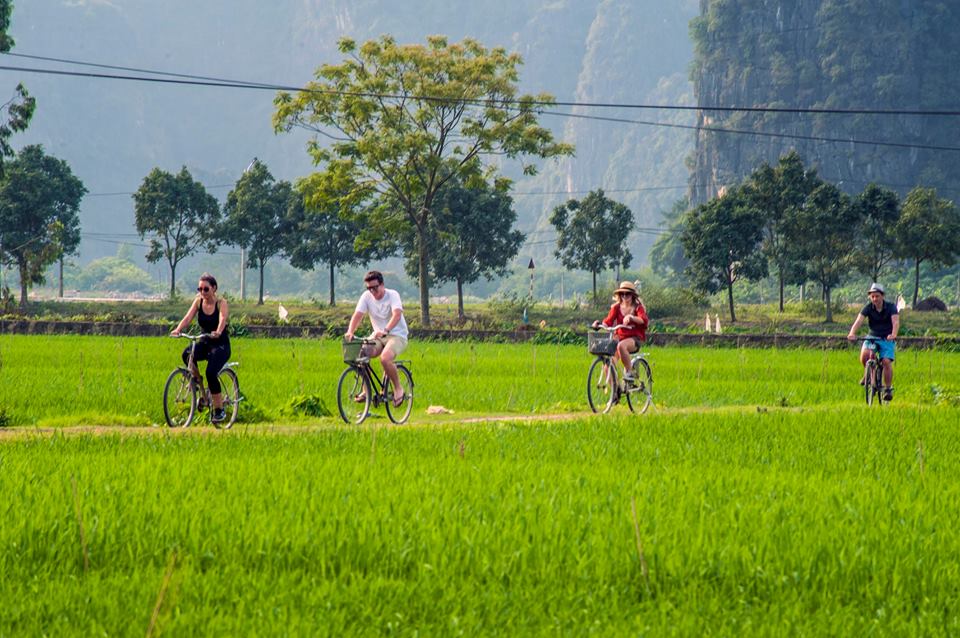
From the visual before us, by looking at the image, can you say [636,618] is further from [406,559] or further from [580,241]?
[580,241]

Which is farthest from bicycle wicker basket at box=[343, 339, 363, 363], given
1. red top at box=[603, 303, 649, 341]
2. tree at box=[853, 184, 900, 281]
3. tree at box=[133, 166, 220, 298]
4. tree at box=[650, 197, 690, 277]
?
tree at box=[650, 197, 690, 277]

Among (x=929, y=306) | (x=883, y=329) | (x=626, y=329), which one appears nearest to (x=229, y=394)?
(x=626, y=329)

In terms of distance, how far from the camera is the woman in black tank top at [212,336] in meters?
14.2

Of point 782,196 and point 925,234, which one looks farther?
point 782,196

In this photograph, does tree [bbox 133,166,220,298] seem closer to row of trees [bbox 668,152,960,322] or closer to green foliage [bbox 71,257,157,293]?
row of trees [bbox 668,152,960,322]

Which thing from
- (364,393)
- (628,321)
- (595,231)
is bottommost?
(364,393)

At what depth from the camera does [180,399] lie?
14.8 meters

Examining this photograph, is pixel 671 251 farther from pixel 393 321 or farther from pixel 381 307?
pixel 393 321

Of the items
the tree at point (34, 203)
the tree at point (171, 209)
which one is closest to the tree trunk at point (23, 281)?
the tree at point (34, 203)

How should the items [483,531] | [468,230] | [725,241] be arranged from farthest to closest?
[468,230] < [725,241] < [483,531]

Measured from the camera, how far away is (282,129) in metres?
52.9

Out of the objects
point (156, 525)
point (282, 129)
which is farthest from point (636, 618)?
point (282, 129)

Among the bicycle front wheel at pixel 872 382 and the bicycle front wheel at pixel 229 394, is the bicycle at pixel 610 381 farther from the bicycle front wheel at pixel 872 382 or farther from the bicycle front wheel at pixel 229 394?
the bicycle front wheel at pixel 229 394

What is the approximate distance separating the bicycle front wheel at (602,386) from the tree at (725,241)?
160 feet
